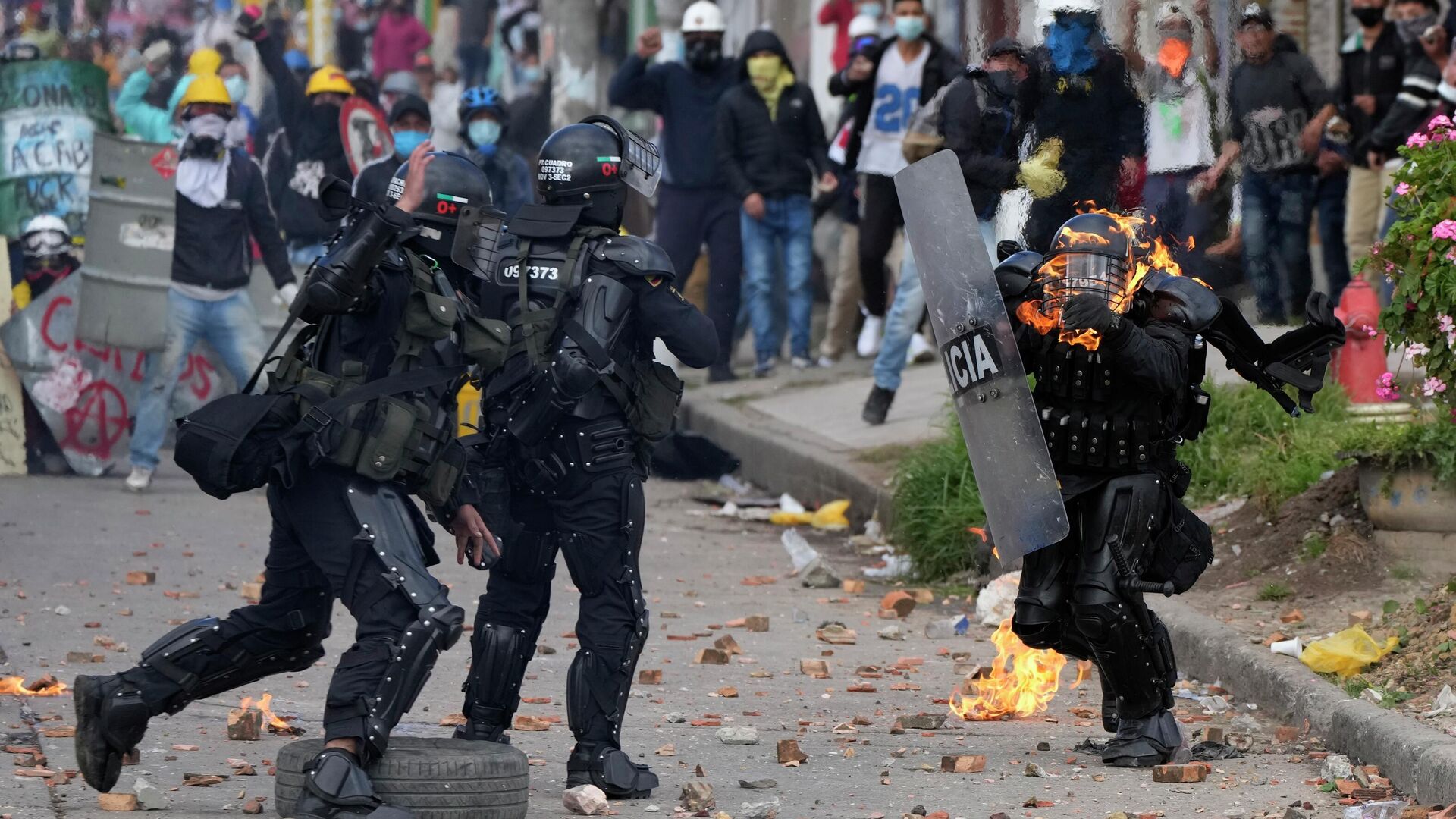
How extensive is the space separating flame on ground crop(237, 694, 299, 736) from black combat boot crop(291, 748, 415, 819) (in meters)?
1.35

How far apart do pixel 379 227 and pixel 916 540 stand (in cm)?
498

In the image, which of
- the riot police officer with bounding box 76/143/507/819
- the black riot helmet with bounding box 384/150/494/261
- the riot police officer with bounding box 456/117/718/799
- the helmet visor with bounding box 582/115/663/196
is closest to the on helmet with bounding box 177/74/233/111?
the helmet visor with bounding box 582/115/663/196

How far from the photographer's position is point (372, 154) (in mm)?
13609

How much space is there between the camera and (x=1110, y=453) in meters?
6.02

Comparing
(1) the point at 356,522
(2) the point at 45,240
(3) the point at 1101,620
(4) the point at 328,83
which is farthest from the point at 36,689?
(4) the point at 328,83

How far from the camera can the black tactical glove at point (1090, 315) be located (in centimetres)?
571

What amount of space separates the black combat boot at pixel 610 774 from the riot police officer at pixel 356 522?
0.65 meters

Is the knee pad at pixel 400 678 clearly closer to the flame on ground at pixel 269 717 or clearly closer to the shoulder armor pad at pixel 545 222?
Result: the shoulder armor pad at pixel 545 222

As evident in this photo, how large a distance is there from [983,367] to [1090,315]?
0.44m

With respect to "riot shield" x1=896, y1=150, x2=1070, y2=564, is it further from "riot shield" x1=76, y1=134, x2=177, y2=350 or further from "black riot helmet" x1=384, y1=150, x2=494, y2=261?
"riot shield" x1=76, y1=134, x2=177, y2=350

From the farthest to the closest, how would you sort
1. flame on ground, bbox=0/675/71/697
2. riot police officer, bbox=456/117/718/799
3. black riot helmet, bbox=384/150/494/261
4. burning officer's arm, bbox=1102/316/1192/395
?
flame on ground, bbox=0/675/71/697
burning officer's arm, bbox=1102/316/1192/395
riot police officer, bbox=456/117/718/799
black riot helmet, bbox=384/150/494/261

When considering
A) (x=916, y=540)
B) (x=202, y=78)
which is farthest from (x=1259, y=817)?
(x=202, y=78)

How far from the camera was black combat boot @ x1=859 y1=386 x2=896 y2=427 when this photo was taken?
12102 mm

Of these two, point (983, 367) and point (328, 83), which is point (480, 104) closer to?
point (328, 83)
